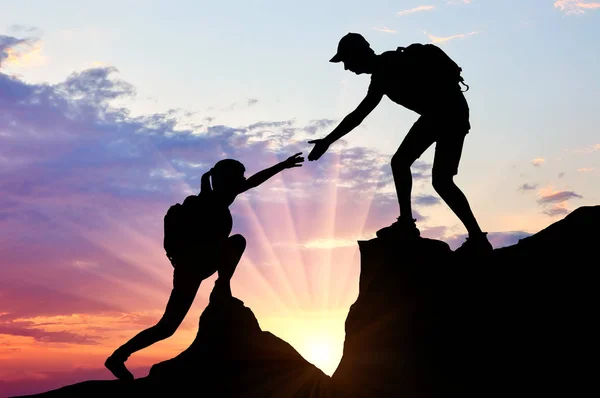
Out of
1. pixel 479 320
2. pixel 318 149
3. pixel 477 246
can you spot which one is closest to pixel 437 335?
pixel 479 320

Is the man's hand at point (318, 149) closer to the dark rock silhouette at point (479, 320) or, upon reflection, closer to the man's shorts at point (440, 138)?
the man's shorts at point (440, 138)

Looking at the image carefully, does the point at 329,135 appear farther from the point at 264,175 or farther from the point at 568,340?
the point at 568,340

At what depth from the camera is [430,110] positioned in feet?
38.4

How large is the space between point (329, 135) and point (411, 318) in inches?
132

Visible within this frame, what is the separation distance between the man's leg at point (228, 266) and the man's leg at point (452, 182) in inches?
137

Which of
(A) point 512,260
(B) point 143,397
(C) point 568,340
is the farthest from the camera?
(B) point 143,397

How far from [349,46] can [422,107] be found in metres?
1.59

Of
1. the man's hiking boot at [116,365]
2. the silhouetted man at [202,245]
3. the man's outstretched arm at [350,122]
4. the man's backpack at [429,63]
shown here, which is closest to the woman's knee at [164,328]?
the silhouetted man at [202,245]

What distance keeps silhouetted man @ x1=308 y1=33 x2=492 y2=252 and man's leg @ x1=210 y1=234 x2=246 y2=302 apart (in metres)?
2.55

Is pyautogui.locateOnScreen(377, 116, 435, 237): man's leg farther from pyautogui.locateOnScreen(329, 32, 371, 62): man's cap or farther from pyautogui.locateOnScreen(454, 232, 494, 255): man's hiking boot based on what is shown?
pyautogui.locateOnScreen(329, 32, 371, 62): man's cap

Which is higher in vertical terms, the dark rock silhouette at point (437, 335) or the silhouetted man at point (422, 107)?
the silhouetted man at point (422, 107)

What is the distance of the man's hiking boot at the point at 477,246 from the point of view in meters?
11.3

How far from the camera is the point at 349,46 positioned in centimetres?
1188

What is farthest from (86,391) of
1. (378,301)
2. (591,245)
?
(591,245)
